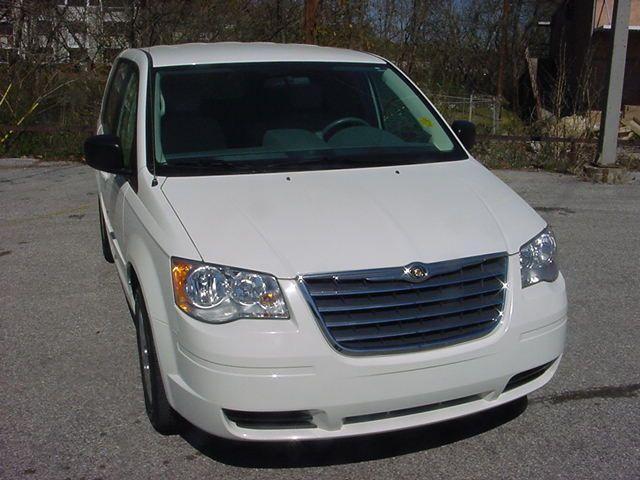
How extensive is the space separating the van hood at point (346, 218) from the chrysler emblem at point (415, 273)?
35 mm

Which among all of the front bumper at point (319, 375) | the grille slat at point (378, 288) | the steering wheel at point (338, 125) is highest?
the steering wheel at point (338, 125)

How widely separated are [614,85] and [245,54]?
23.0 feet

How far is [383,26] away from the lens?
14.5 meters

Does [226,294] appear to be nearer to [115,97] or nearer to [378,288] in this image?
[378,288]

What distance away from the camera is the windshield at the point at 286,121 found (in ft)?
13.7

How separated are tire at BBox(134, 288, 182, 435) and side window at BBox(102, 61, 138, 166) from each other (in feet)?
3.41

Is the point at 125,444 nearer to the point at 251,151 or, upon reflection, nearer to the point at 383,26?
the point at 251,151

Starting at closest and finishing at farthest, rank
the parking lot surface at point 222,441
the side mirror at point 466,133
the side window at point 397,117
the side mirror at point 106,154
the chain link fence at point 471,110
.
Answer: the parking lot surface at point 222,441 < the side mirror at point 106,154 < the side window at point 397,117 < the side mirror at point 466,133 < the chain link fence at point 471,110

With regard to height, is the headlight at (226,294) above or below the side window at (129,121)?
below

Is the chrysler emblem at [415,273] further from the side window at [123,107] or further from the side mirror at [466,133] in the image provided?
the side mirror at [466,133]

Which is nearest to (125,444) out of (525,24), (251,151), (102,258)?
(251,151)

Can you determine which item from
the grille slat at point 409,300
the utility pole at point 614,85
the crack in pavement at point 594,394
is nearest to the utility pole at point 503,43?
the utility pole at point 614,85

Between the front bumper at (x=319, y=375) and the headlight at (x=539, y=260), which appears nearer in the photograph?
the front bumper at (x=319, y=375)

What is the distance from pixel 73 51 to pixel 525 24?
69.1 feet
